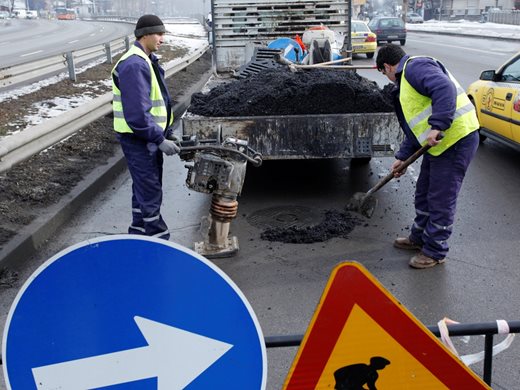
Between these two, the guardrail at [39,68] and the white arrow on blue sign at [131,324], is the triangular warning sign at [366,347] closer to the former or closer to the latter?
the white arrow on blue sign at [131,324]

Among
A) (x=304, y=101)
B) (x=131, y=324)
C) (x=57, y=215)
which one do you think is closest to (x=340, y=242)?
(x=304, y=101)

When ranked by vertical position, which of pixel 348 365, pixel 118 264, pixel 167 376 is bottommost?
pixel 348 365

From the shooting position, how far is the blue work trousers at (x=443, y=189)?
15.5ft

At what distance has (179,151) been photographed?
15.3 ft


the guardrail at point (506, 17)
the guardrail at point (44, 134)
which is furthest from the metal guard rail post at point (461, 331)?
the guardrail at point (506, 17)

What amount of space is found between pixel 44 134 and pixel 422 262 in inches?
146

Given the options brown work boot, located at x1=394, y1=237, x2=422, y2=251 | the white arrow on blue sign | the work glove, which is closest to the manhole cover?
brown work boot, located at x1=394, y1=237, x2=422, y2=251

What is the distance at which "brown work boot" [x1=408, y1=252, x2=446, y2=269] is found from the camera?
4867 millimetres

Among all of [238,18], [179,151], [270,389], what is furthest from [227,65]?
[270,389]

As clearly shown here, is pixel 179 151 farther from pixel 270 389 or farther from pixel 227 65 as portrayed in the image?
pixel 227 65

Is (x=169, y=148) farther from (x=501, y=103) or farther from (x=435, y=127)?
(x=501, y=103)

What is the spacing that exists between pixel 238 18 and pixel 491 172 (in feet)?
18.0

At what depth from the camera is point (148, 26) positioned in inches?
184

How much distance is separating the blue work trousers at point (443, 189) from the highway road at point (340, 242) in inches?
9.0
